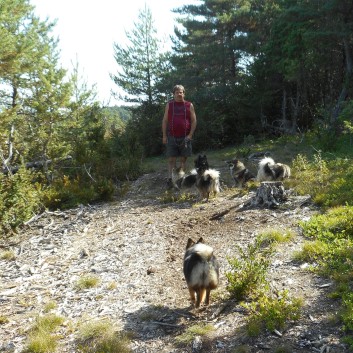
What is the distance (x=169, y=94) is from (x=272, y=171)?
18.8 m

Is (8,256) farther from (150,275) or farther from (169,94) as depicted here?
(169,94)

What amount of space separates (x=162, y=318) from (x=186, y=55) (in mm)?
24353

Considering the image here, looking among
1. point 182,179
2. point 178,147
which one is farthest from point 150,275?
point 178,147

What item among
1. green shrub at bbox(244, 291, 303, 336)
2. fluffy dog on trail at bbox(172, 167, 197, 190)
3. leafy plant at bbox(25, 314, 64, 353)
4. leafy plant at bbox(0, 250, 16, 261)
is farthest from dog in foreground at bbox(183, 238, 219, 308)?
fluffy dog on trail at bbox(172, 167, 197, 190)

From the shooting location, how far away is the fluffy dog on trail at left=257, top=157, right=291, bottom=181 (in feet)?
31.6

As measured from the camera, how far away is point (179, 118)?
33.8 ft

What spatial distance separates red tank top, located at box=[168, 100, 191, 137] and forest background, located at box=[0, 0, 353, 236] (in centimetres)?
273

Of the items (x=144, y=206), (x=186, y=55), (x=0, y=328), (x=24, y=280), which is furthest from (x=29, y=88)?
(x=186, y=55)

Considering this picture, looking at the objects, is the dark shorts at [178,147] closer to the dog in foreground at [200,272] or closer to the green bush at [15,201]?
the green bush at [15,201]

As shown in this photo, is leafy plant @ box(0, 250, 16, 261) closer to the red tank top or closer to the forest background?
the forest background

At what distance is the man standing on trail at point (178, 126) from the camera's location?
10.2 m

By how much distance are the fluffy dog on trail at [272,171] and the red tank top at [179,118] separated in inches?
92.5

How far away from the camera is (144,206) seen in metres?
9.91

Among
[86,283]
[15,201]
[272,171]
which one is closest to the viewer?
[86,283]
